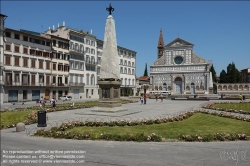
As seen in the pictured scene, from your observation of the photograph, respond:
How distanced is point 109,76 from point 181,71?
69586 millimetres

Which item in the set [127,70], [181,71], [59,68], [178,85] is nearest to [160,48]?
[181,71]

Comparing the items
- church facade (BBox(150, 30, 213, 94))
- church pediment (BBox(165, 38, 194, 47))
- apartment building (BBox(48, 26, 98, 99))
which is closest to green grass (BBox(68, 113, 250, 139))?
apartment building (BBox(48, 26, 98, 99))

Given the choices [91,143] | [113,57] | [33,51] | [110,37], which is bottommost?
[91,143]

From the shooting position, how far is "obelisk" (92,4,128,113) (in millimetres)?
22953

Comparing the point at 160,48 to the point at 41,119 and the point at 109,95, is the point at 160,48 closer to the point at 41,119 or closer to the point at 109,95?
the point at 109,95

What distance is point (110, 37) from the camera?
2336cm

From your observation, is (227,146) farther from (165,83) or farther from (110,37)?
(165,83)

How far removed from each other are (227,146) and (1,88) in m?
45.7

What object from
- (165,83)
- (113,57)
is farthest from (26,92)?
(165,83)

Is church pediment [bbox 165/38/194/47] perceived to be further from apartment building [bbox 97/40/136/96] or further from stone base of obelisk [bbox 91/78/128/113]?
stone base of obelisk [bbox 91/78/128/113]

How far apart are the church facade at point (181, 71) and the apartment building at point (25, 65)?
47070mm

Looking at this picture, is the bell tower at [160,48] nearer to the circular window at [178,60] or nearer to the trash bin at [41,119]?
the circular window at [178,60]

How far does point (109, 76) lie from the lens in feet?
75.6

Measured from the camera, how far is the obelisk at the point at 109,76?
904 inches
